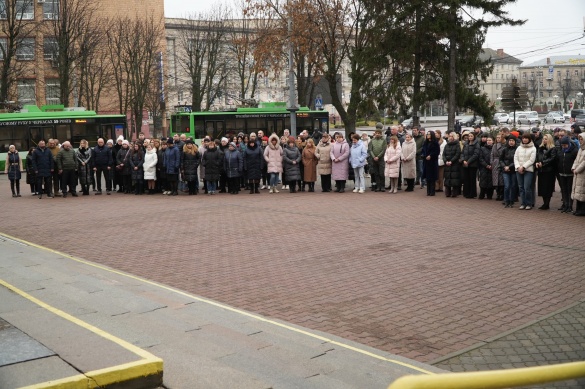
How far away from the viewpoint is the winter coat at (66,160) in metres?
22.9

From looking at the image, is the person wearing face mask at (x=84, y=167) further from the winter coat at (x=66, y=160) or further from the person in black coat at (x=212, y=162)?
the person in black coat at (x=212, y=162)

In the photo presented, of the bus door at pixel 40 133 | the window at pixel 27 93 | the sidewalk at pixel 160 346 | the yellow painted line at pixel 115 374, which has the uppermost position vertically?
the window at pixel 27 93

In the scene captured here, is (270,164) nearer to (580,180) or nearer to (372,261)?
(580,180)

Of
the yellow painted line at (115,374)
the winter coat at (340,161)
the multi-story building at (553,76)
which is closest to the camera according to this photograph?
the yellow painted line at (115,374)

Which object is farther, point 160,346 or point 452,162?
point 452,162

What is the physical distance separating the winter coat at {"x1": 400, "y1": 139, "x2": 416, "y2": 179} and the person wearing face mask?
10.1m

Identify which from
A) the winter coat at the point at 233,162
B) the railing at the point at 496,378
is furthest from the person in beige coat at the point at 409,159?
the railing at the point at 496,378

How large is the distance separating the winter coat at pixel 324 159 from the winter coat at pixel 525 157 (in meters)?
6.94

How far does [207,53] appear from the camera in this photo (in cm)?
6253

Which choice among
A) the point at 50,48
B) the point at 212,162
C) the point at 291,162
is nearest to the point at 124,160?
the point at 212,162

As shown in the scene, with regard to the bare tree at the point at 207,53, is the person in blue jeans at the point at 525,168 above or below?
below

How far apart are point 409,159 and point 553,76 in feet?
481

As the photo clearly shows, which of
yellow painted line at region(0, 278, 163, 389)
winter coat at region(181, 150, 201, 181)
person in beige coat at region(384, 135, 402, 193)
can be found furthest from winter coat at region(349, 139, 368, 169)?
yellow painted line at region(0, 278, 163, 389)

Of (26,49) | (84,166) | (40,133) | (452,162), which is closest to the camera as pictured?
(452,162)
